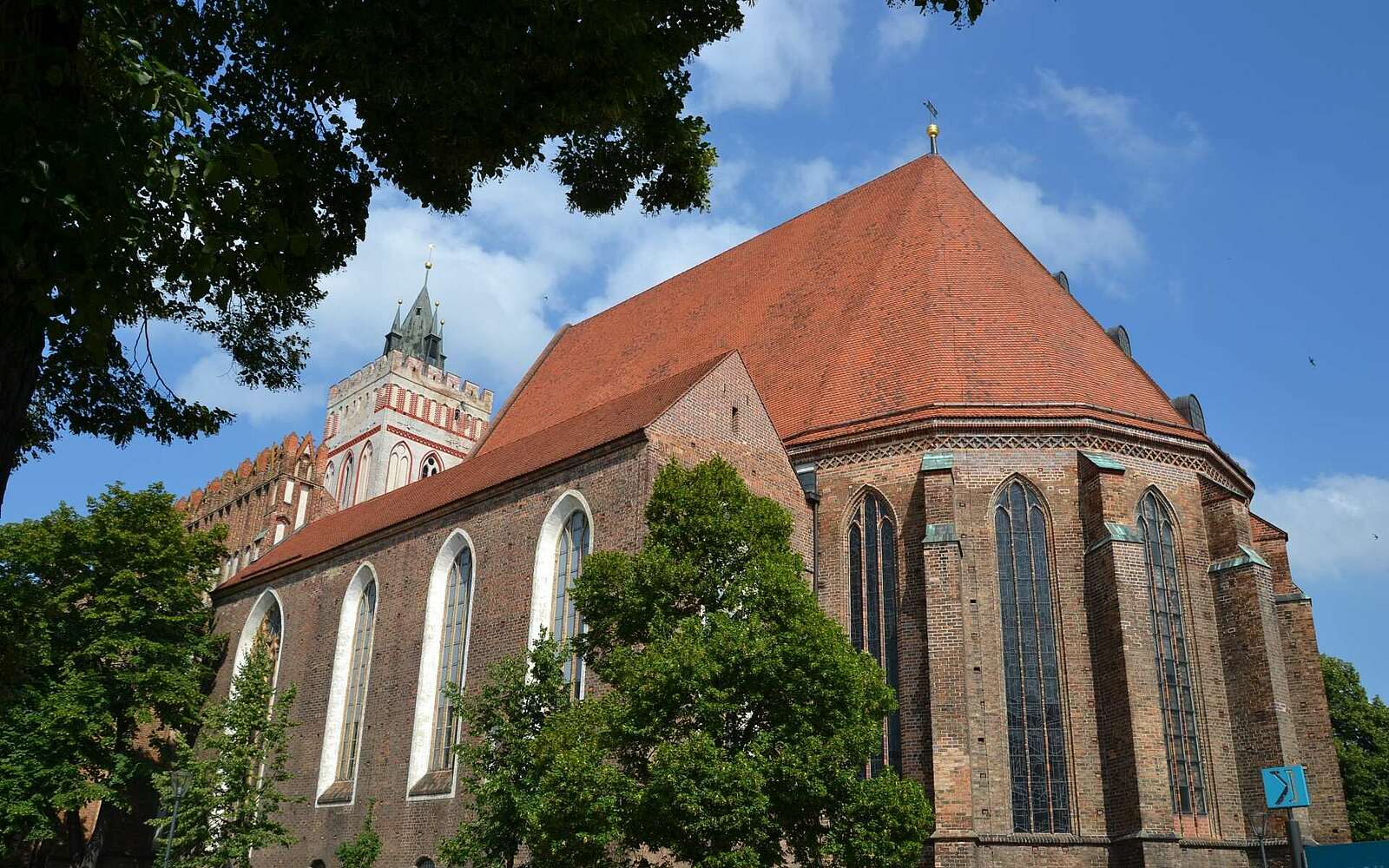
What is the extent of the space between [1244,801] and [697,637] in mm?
10729

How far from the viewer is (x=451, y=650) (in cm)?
2197

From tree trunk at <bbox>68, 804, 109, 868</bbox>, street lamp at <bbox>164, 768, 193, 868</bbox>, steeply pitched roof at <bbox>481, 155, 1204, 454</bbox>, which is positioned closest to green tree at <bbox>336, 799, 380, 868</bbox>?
street lamp at <bbox>164, 768, 193, 868</bbox>

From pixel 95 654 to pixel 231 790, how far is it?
7.00m

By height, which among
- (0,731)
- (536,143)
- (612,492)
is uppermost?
(612,492)

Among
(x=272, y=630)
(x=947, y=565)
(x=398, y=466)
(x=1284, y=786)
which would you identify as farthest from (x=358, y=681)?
(x=398, y=466)

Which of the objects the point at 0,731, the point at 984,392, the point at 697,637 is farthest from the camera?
the point at 0,731

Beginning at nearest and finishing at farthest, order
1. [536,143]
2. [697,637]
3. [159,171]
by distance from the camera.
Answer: [159,171] < [536,143] < [697,637]

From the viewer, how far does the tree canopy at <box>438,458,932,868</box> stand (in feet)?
39.4

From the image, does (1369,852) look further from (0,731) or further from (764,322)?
(0,731)

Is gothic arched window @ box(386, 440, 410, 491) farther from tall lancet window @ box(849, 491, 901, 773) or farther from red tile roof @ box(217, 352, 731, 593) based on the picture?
tall lancet window @ box(849, 491, 901, 773)

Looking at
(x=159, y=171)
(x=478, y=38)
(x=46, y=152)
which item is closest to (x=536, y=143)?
(x=478, y=38)

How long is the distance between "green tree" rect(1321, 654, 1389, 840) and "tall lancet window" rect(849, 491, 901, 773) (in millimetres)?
15463

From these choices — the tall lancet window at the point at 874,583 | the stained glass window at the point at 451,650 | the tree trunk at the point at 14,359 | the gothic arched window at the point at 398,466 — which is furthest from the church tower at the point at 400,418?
the tree trunk at the point at 14,359

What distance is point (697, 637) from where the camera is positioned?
12.9 m
